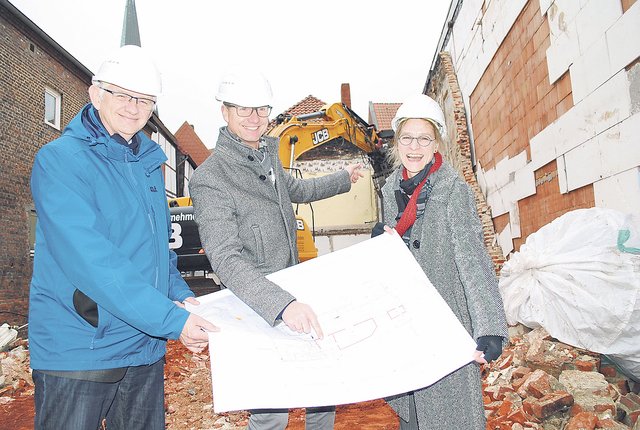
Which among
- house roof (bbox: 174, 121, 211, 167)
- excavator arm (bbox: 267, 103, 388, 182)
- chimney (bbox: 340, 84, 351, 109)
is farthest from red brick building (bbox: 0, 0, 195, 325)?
house roof (bbox: 174, 121, 211, 167)

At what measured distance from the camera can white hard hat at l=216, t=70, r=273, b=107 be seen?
2229mm

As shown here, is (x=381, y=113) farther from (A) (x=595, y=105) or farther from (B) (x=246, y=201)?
(B) (x=246, y=201)

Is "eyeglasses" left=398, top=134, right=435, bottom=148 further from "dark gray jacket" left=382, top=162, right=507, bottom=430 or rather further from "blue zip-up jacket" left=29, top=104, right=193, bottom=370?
"blue zip-up jacket" left=29, top=104, right=193, bottom=370

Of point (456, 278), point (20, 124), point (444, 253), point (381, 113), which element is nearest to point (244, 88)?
point (444, 253)

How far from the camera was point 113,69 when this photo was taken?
187 centimetres

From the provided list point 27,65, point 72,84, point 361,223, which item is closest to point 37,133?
point 27,65

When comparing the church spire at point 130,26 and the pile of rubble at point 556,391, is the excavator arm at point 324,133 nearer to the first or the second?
the pile of rubble at point 556,391

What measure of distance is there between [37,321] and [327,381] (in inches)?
41.2

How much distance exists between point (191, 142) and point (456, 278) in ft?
117

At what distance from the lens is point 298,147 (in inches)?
362

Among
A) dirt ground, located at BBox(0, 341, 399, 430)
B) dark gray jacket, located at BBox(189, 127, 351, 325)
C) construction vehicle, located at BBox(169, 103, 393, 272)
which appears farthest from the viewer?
construction vehicle, located at BBox(169, 103, 393, 272)

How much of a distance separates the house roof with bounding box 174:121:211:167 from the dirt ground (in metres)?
30.1

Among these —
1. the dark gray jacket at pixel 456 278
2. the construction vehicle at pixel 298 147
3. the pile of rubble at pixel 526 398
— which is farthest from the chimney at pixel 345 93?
the dark gray jacket at pixel 456 278

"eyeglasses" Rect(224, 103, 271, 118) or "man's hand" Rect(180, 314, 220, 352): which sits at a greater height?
"eyeglasses" Rect(224, 103, 271, 118)
